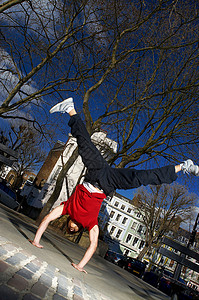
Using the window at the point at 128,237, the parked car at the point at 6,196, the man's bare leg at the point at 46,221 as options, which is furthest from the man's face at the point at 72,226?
the window at the point at 128,237

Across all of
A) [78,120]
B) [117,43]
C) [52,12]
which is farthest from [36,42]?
[78,120]

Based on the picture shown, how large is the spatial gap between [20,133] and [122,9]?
2132 cm

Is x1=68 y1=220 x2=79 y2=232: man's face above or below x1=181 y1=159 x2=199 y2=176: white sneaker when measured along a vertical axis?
below

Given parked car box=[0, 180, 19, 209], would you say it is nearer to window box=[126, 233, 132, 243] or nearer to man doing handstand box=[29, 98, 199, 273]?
man doing handstand box=[29, 98, 199, 273]

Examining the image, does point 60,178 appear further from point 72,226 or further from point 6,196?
point 6,196

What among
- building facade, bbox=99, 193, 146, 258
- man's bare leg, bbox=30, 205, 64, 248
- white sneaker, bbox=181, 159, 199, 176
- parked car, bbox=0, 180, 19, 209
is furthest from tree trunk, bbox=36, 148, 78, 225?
building facade, bbox=99, 193, 146, 258

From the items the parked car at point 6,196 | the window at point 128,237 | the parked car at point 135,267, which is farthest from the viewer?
the window at point 128,237

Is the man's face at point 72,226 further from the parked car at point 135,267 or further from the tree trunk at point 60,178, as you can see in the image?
the parked car at point 135,267

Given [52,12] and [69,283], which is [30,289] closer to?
[69,283]

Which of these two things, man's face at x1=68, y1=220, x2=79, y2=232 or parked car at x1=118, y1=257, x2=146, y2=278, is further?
parked car at x1=118, y1=257, x2=146, y2=278

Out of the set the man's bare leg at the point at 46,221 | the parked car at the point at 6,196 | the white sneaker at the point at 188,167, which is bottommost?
the parked car at the point at 6,196

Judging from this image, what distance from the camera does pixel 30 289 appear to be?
1.55 m

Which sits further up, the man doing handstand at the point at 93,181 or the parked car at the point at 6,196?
the man doing handstand at the point at 93,181

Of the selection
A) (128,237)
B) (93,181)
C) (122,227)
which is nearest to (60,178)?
(93,181)
